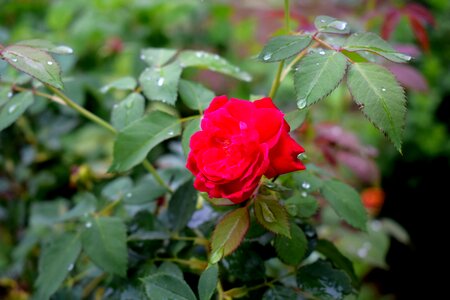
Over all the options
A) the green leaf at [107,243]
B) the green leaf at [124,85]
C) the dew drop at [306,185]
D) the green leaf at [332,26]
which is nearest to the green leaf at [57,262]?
the green leaf at [107,243]

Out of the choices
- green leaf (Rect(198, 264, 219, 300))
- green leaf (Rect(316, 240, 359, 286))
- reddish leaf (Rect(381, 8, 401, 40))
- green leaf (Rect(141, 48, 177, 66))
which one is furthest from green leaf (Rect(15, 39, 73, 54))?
reddish leaf (Rect(381, 8, 401, 40))

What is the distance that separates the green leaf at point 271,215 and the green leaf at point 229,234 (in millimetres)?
18

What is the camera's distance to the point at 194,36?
2.30 meters

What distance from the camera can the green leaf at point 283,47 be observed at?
0.61m

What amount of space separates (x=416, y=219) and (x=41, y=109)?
1.46 metres

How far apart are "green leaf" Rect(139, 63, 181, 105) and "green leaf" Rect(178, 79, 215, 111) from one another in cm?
3

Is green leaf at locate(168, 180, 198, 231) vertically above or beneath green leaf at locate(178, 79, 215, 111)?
beneath

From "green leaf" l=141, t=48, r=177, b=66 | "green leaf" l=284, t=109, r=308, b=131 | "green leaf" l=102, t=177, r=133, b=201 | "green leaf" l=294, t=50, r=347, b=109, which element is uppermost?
"green leaf" l=294, t=50, r=347, b=109

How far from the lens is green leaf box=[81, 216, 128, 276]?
0.73 meters

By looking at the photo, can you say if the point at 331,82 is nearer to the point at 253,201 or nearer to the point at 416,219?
the point at 253,201

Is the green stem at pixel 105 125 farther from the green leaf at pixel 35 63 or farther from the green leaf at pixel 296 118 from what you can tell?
the green leaf at pixel 296 118

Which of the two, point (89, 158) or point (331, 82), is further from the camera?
point (89, 158)

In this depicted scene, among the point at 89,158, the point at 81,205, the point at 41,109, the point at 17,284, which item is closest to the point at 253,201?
the point at 81,205

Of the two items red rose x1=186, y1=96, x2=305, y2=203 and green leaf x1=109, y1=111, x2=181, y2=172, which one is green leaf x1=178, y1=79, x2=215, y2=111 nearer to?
green leaf x1=109, y1=111, x2=181, y2=172
